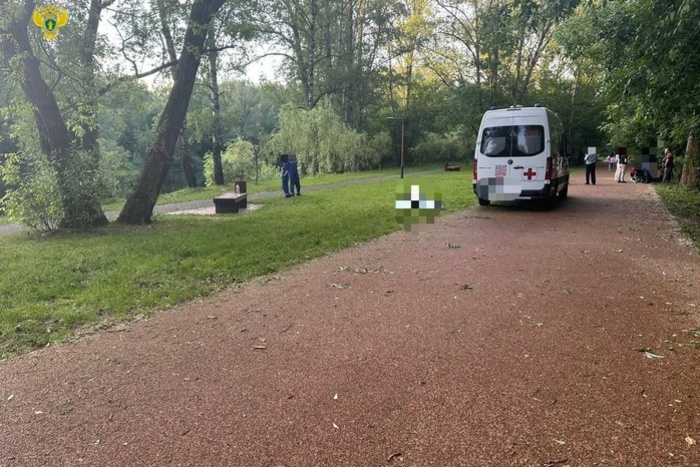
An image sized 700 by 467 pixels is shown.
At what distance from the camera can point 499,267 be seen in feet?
22.8

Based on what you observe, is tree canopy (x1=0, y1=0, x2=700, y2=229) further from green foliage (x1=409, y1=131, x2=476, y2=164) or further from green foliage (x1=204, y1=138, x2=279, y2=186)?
green foliage (x1=409, y1=131, x2=476, y2=164)

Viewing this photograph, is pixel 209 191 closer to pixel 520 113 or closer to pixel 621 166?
pixel 520 113

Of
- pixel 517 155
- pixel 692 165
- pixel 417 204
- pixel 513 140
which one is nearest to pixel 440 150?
pixel 692 165

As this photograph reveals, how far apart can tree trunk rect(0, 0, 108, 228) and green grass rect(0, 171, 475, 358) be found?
59 cm

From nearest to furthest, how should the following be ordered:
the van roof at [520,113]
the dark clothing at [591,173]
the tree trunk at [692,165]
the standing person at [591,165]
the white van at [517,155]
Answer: the white van at [517,155], the van roof at [520,113], the tree trunk at [692,165], the standing person at [591,165], the dark clothing at [591,173]

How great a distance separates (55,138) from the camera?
1064 centimetres

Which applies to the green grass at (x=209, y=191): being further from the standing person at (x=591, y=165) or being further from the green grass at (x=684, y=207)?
the green grass at (x=684, y=207)

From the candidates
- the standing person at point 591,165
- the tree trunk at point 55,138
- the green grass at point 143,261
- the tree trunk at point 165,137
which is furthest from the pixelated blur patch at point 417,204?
the standing person at point 591,165

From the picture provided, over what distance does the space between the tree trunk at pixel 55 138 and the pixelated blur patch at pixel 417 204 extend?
719 cm

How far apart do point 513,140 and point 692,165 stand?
9.83 m

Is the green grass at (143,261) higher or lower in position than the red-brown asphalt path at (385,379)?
higher

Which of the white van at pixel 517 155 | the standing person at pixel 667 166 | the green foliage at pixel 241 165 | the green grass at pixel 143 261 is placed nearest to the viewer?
the green grass at pixel 143 261

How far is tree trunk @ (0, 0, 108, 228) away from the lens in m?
10.1

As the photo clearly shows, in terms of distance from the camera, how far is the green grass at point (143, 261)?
515 centimetres
